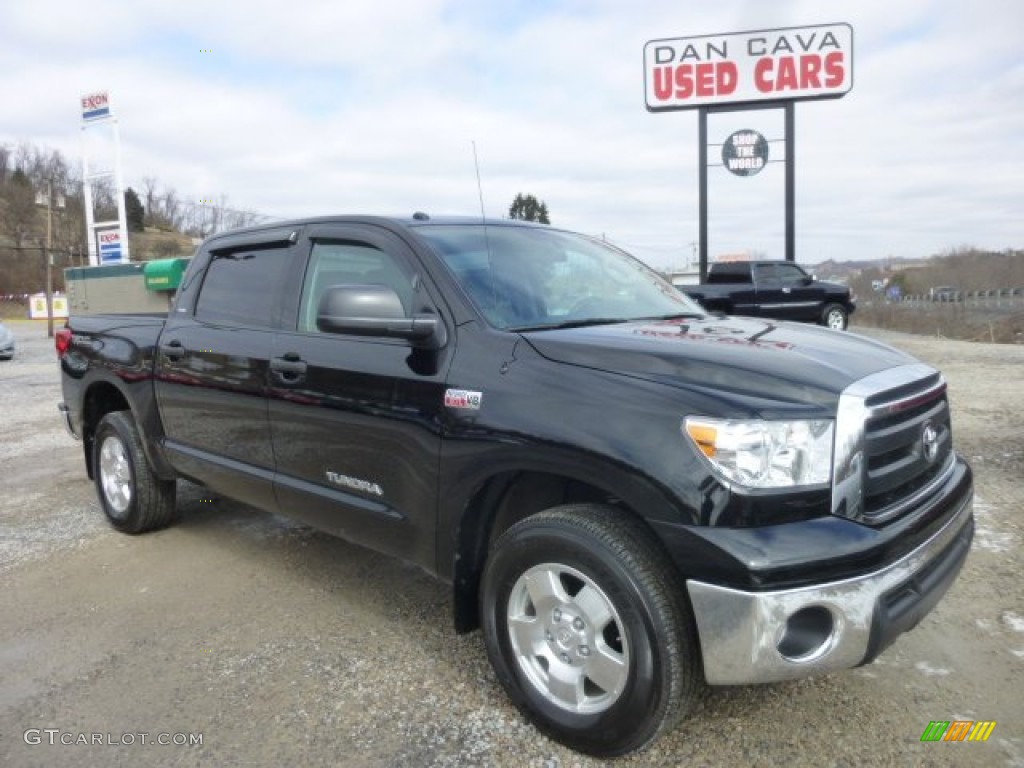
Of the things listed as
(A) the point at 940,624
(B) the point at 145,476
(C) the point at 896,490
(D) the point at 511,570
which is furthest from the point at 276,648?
(A) the point at 940,624

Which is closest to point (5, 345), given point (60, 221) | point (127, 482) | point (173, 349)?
point (127, 482)

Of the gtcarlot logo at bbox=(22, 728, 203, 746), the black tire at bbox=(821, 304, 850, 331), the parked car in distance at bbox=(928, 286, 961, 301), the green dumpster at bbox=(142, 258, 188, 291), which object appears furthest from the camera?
the parked car in distance at bbox=(928, 286, 961, 301)

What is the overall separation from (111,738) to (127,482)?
8.10 feet

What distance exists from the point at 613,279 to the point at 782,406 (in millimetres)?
1575

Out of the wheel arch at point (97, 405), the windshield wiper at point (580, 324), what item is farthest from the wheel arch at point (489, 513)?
the wheel arch at point (97, 405)

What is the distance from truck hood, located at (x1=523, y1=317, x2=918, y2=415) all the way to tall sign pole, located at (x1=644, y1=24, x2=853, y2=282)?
50.5 feet

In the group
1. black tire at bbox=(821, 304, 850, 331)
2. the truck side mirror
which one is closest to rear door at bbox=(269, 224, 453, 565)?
the truck side mirror

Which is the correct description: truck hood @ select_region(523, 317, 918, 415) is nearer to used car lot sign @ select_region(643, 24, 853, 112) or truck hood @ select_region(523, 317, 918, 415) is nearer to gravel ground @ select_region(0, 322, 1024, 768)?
gravel ground @ select_region(0, 322, 1024, 768)

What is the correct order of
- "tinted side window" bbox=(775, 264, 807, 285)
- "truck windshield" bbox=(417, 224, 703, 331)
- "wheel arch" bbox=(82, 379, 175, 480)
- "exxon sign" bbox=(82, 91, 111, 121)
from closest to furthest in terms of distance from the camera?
"truck windshield" bbox=(417, 224, 703, 331) < "wheel arch" bbox=(82, 379, 175, 480) < "tinted side window" bbox=(775, 264, 807, 285) < "exxon sign" bbox=(82, 91, 111, 121)

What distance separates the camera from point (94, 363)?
5016 millimetres

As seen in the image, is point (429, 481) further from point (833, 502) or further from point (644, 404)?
point (833, 502)

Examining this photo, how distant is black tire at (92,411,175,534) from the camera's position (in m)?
4.79

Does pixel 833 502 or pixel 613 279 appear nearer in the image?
pixel 833 502

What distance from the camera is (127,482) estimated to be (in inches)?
195
